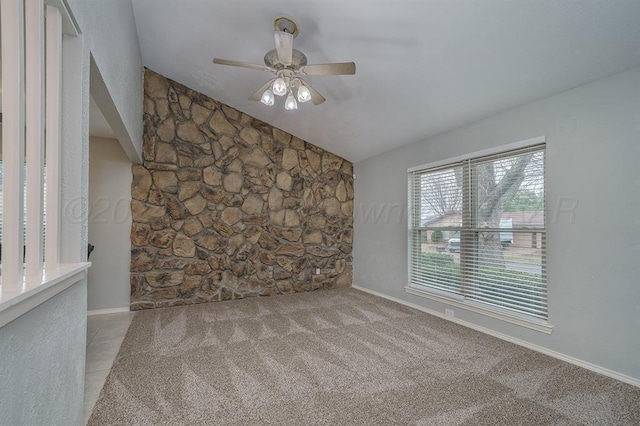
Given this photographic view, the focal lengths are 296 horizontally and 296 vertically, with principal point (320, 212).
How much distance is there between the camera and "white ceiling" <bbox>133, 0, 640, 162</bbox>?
2.10m

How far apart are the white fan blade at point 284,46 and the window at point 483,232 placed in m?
2.41

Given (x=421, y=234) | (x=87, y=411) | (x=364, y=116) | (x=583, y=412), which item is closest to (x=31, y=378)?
(x=87, y=411)

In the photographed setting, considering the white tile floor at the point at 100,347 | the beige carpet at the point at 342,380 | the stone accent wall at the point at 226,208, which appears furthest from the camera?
the stone accent wall at the point at 226,208

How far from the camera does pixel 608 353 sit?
2348mm

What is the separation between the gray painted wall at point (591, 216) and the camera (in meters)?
2.26

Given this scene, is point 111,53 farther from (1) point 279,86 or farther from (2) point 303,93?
(2) point 303,93

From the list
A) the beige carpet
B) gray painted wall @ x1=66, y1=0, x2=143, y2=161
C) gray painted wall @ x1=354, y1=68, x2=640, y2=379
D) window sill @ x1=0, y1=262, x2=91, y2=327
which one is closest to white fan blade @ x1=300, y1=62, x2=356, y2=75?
gray painted wall @ x1=66, y1=0, x2=143, y2=161

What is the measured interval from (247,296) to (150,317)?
136 centimetres

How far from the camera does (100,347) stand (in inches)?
111

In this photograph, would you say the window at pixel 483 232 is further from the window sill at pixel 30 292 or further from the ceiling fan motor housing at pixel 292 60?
the window sill at pixel 30 292

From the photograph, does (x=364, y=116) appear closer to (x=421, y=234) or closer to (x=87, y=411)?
(x=421, y=234)

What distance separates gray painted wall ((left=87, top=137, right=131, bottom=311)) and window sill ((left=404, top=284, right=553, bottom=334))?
3.96 metres

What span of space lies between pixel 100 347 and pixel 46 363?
89.4 inches

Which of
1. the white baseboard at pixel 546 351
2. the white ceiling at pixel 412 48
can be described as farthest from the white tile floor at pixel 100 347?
the white baseboard at pixel 546 351
